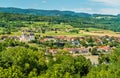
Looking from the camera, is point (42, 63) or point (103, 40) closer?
point (42, 63)

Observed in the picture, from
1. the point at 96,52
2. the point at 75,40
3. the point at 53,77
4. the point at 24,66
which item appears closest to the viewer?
the point at 53,77

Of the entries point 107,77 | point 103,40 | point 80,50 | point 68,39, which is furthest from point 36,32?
point 107,77

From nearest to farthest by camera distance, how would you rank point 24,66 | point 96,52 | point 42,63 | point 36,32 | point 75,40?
point 24,66 → point 42,63 → point 96,52 → point 75,40 → point 36,32

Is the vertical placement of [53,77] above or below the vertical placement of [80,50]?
above

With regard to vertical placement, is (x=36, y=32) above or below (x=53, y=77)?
below

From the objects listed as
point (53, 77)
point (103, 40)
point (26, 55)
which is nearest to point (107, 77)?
point (53, 77)

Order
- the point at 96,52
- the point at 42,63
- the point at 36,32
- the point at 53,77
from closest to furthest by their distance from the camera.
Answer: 1. the point at 53,77
2. the point at 42,63
3. the point at 96,52
4. the point at 36,32

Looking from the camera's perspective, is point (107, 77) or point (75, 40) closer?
point (107, 77)

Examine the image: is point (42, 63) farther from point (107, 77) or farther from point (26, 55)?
point (107, 77)

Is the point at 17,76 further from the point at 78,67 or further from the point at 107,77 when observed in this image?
the point at 78,67
